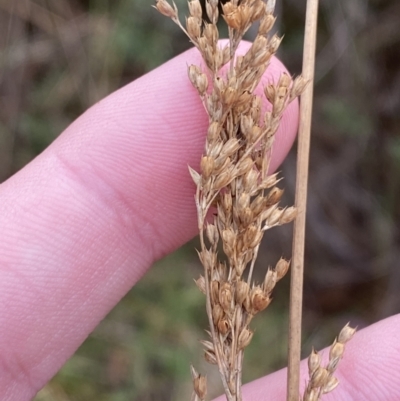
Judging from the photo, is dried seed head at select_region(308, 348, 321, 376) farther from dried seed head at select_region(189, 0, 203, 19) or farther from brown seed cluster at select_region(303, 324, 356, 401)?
dried seed head at select_region(189, 0, 203, 19)

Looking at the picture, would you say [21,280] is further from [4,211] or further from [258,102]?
[258,102]

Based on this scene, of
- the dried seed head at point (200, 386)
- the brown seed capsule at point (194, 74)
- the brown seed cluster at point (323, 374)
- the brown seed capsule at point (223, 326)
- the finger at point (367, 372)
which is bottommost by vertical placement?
the finger at point (367, 372)

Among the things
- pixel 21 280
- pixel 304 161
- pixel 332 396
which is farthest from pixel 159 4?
pixel 332 396

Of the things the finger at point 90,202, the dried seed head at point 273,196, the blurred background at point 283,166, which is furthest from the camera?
the blurred background at point 283,166

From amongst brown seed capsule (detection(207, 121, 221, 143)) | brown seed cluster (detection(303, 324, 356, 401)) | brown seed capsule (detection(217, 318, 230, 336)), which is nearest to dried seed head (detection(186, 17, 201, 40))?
brown seed capsule (detection(207, 121, 221, 143))

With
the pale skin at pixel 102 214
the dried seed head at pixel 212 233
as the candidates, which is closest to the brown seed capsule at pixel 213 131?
the dried seed head at pixel 212 233

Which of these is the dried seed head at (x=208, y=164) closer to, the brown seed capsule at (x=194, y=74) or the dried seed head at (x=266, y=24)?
the brown seed capsule at (x=194, y=74)
